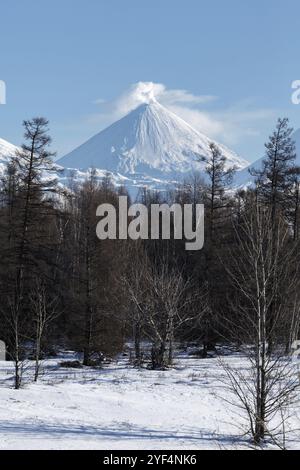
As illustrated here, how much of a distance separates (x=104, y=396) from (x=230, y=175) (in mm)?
17485

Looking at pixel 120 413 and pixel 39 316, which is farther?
pixel 39 316

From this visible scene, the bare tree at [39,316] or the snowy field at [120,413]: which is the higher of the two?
the bare tree at [39,316]

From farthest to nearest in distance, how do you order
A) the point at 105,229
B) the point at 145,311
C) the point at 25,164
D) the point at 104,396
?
the point at 105,229, the point at 25,164, the point at 145,311, the point at 104,396

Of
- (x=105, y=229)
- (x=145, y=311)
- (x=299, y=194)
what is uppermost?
(x=299, y=194)

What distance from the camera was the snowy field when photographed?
10000 millimetres

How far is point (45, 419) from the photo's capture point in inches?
467

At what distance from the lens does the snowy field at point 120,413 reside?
10000mm

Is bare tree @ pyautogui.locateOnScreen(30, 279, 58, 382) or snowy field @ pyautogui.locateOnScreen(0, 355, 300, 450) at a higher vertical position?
bare tree @ pyautogui.locateOnScreen(30, 279, 58, 382)

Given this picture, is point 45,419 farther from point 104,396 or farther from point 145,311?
point 145,311

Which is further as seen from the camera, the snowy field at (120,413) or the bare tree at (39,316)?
the bare tree at (39,316)

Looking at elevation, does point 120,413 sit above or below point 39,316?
below

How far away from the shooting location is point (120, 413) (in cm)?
1343

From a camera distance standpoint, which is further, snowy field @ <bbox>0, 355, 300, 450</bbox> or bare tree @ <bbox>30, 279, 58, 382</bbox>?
bare tree @ <bbox>30, 279, 58, 382</bbox>
